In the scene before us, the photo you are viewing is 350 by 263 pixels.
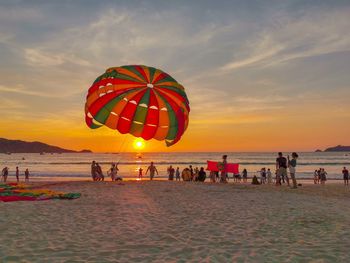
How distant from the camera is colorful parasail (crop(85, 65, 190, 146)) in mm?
22328

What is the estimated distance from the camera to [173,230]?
10133 mm

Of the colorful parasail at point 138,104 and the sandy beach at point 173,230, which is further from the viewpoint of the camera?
the colorful parasail at point 138,104

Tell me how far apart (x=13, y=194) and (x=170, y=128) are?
9513mm

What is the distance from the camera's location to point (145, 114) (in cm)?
2270

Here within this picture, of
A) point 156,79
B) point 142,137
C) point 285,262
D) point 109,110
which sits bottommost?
point 285,262

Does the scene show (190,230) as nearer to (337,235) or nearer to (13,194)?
(337,235)

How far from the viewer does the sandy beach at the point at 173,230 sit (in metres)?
7.68

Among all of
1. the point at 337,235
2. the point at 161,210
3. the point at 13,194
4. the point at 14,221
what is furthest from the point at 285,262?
the point at 13,194

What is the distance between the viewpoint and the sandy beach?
768cm

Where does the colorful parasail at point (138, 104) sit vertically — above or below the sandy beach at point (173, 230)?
above

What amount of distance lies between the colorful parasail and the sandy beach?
6984 mm

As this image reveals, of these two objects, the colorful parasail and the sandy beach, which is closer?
the sandy beach

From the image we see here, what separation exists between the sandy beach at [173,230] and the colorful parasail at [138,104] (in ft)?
22.9

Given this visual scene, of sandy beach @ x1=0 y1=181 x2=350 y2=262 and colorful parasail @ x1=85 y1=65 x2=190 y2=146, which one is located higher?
colorful parasail @ x1=85 y1=65 x2=190 y2=146
